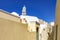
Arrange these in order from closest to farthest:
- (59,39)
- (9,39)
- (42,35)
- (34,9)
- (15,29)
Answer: (59,39)
(9,39)
(15,29)
(42,35)
(34,9)

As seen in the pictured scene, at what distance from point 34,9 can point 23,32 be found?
14900mm

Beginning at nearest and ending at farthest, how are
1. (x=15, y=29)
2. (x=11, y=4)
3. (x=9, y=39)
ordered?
(x=9, y=39) → (x=15, y=29) → (x=11, y=4)

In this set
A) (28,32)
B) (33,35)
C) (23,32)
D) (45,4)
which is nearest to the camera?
(23,32)

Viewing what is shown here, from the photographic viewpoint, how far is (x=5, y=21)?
9008 mm

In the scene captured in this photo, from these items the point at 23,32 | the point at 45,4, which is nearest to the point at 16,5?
the point at 45,4

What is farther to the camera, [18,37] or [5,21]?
[18,37]

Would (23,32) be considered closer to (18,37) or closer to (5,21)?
(18,37)

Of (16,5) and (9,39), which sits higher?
(16,5)

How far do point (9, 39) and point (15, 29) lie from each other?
0.92 meters

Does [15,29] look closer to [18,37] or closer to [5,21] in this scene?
[18,37]

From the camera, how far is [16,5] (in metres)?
22.9

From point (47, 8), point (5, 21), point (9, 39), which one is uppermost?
point (47, 8)

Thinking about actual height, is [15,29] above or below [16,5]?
below

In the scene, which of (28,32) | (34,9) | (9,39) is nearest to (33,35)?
(28,32)
